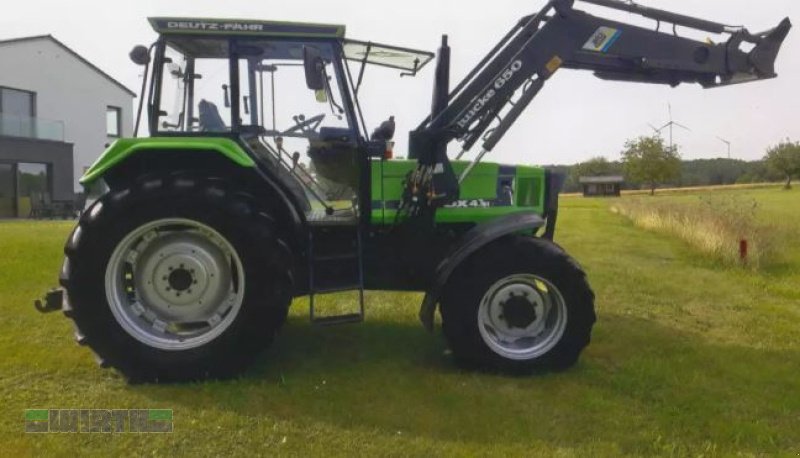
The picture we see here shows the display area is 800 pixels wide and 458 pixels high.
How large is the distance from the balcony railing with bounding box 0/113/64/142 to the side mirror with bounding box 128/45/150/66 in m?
25.8

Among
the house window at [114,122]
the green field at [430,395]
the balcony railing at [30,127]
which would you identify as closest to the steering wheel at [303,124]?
the green field at [430,395]

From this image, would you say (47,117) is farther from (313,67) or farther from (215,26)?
(313,67)

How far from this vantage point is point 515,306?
513 cm

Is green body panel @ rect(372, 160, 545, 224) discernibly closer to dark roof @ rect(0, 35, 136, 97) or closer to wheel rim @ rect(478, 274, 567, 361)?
wheel rim @ rect(478, 274, 567, 361)

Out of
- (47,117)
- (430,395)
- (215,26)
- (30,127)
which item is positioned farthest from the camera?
(47,117)

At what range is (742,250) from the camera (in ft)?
37.0

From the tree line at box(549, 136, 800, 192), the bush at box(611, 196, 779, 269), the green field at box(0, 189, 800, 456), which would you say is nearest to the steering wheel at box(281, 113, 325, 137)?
the green field at box(0, 189, 800, 456)

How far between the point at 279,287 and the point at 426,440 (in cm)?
159

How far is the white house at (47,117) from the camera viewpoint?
27345 millimetres

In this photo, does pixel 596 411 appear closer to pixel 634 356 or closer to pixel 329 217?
pixel 634 356

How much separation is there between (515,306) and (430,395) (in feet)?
3.39

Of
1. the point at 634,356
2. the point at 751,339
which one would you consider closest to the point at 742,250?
the point at 751,339

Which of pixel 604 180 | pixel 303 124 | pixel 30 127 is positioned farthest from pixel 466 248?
pixel 604 180

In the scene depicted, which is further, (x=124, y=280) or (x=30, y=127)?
(x=30, y=127)
